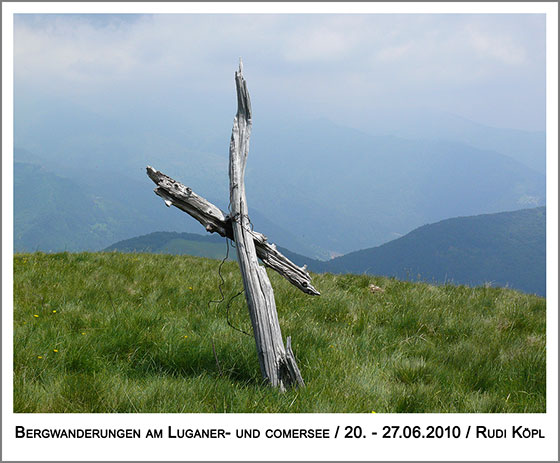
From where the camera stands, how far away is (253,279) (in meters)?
4.07

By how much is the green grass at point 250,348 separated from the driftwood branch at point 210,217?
0.97 meters

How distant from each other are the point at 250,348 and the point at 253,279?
103 centimetres

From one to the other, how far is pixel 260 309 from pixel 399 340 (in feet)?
8.56

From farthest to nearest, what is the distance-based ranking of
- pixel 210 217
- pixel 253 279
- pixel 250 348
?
pixel 250 348 < pixel 210 217 < pixel 253 279

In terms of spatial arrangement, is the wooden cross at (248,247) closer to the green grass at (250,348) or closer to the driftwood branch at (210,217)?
the driftwood branch at (210,217)

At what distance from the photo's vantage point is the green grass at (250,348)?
372 cm

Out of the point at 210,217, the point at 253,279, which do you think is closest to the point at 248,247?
the point at 253,279

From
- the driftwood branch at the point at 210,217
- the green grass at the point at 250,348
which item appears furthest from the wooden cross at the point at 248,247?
the green grass at the point at 250,348

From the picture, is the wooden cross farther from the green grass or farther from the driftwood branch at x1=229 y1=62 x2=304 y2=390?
the green grass

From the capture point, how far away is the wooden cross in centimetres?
397

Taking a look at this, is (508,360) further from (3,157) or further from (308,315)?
(3,157)

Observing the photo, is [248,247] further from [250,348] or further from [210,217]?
[250,348]

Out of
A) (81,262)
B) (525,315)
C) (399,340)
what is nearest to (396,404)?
(399,340)

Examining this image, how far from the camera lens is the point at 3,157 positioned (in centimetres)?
484
